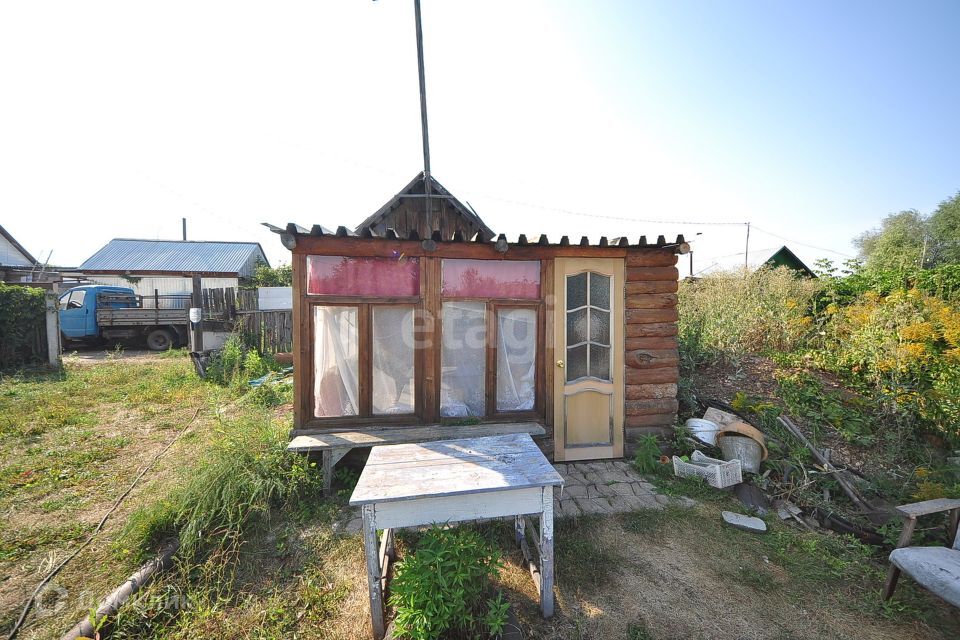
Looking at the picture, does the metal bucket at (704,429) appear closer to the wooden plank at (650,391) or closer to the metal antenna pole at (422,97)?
the wooden plank at (650,391)

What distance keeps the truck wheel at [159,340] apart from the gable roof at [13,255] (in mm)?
12608

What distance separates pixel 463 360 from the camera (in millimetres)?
4164

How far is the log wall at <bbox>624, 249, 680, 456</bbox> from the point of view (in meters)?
4.39

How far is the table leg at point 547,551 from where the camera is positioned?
2.27m

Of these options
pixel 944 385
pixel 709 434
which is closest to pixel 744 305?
pixel 944 385

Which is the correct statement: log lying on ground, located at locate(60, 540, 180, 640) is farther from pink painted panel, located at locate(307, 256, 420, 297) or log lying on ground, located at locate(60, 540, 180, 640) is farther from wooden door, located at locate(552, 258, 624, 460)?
wooden door, located at locate(552, 258, 624, 460)

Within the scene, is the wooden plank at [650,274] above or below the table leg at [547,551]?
above

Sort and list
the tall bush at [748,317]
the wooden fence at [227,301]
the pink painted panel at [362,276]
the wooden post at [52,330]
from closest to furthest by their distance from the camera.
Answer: the pink painted panel at [362,276], the tall bush at [748,317], the wooden post at [52,330], the wooden fence at [227,301]

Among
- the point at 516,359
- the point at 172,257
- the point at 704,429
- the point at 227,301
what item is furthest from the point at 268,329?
the point at 172,257

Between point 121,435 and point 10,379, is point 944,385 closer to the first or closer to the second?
point 121,435

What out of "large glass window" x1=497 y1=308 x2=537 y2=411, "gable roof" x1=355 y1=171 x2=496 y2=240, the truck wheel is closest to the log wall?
"large glass window" x1=497 y1=308 x2=537 y2=411

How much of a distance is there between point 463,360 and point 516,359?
0.62 metres

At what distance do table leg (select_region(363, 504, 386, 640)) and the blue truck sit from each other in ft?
38.2

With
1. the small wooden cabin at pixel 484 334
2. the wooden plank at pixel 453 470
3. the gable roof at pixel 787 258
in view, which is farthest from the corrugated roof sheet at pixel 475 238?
the gable roof at pixel 787 258
